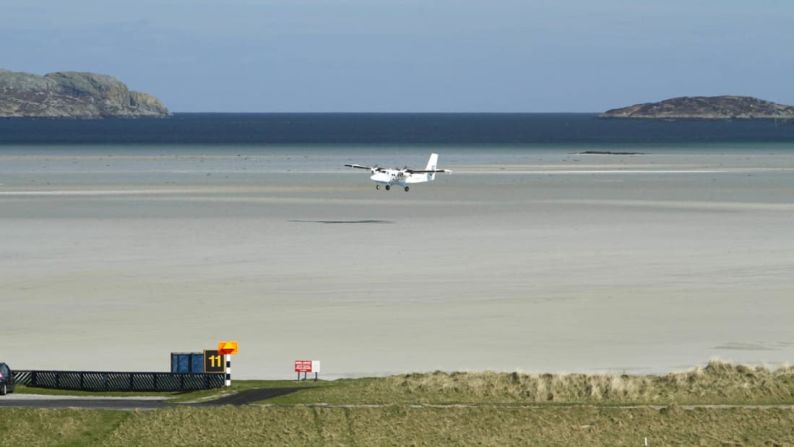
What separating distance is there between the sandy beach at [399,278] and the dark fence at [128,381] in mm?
3238

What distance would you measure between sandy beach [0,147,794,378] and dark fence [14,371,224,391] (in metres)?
3.24

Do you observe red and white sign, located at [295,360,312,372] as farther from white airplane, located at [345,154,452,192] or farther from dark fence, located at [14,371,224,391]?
white airplane, located at [345,154,452,192]

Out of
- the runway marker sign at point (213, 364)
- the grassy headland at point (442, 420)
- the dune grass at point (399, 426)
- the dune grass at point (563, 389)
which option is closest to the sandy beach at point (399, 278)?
the runway marker sign at point (213, 364)

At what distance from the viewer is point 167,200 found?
399ft

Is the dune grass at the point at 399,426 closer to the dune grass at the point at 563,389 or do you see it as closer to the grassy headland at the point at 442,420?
the grassy headland at the point at 442,420

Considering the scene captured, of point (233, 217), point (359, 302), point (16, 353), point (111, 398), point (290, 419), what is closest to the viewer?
point (290, 419)

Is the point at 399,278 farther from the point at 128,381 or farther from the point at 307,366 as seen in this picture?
the point at 128,381

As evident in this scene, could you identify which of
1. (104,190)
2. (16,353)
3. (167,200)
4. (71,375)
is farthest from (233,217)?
(71,375)

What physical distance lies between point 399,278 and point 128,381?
2753cm

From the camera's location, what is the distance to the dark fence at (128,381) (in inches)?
1770

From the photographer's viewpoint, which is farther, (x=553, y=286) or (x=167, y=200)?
(x=167, y=200)

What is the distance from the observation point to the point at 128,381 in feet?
148

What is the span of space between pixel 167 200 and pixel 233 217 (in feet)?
60.9

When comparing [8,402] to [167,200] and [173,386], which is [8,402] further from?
[167,200]
